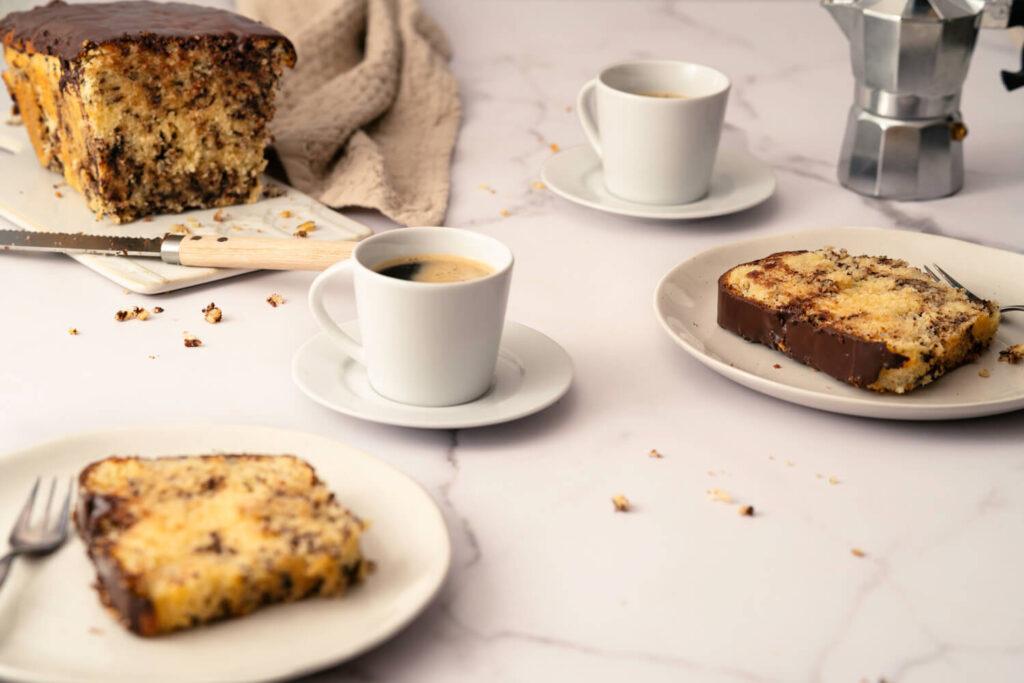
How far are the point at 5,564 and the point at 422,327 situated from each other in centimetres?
52

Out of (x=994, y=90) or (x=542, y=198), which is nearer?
(x=542, y=198)

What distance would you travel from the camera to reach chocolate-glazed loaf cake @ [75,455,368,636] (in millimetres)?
891

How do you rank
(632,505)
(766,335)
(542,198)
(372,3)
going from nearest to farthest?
(632,505)
(766,335)
(542,198)
(372,3)

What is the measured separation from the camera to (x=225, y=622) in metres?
0.92

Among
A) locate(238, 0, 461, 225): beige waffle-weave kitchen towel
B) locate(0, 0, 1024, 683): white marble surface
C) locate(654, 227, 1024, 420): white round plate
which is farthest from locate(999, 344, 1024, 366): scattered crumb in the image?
locate(238, 0, 461, 225): beige waffle-weave kitchen towel

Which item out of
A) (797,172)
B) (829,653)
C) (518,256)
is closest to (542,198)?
(518,256)

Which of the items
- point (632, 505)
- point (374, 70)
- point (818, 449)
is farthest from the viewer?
point (374, 70)

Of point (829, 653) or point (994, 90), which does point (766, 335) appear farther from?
point (994, 90)

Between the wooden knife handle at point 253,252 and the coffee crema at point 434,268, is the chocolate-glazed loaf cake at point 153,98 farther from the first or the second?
the coffee crema at point 434,268

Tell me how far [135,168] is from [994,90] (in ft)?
6.96

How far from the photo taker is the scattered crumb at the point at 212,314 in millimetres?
1586

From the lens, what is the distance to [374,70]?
7.86 ft

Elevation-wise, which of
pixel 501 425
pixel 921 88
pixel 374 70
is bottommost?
pixel 501 425

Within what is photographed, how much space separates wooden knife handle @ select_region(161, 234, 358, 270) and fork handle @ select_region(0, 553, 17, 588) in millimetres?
742
